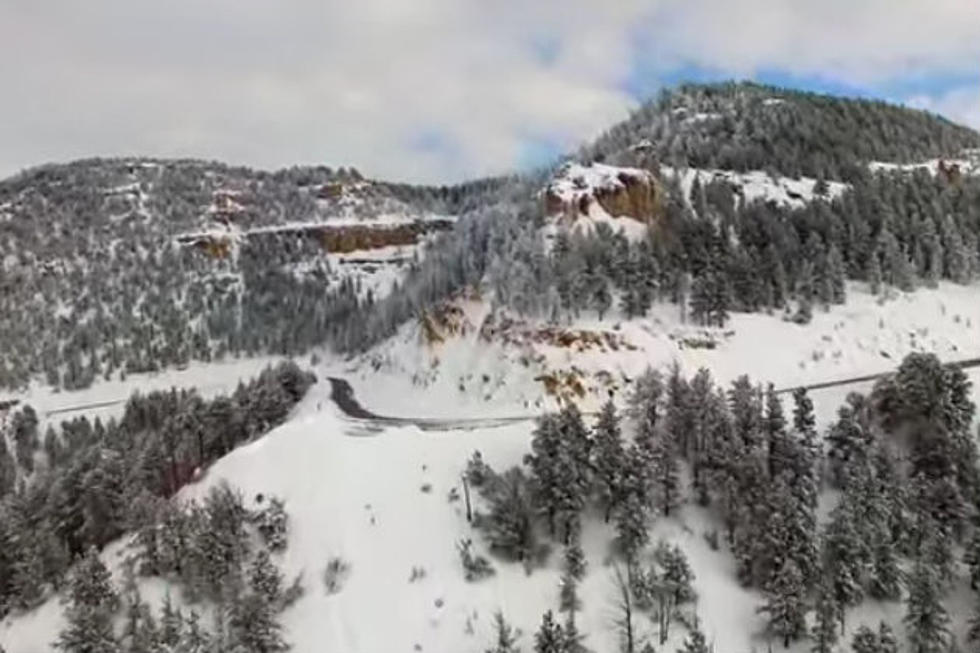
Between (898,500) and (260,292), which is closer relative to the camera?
(898,500)

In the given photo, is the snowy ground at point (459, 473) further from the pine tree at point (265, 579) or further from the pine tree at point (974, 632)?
the pine tree at point (974, 632)

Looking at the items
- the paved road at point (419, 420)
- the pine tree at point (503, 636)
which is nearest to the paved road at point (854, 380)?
the paved road at point (419, 420)

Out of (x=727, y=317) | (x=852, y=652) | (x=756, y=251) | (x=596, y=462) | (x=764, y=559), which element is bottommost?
(x=852, y=652)

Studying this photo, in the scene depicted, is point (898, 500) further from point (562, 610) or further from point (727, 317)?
point (727, 317)

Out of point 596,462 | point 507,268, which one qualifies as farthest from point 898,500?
point 507,268

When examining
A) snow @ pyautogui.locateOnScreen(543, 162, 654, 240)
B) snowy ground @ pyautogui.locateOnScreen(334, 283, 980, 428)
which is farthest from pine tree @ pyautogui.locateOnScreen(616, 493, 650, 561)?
snow @ pyautogui.locateOnScreen(543, 162, 654, 240)

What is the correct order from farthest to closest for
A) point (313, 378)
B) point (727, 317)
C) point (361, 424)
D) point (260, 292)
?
point (260, 292) → point (313, 378) → point (727, 317) → point (361, 424)

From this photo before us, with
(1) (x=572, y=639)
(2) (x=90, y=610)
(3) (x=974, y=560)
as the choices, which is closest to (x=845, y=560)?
(3) (x=974, y=560)

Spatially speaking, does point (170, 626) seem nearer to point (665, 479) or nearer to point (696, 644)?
point (696, 644)

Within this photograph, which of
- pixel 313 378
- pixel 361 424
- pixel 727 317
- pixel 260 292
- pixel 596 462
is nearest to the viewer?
pixel 596 462
